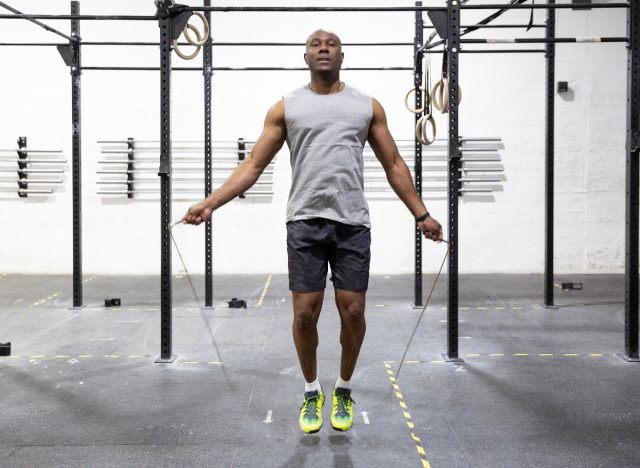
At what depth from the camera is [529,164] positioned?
8.27 metres

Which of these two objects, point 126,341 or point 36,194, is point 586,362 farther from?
point 36,194

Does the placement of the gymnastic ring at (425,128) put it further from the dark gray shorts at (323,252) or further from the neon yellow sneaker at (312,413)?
the neon yellow sneaker at (312,413)

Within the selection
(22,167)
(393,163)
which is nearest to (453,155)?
(393,163)

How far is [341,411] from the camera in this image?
2627mm

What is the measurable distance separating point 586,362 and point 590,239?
4.86 metres

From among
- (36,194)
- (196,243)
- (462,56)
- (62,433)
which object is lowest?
(62,433)

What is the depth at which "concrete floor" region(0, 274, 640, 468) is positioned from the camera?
253 centimetres

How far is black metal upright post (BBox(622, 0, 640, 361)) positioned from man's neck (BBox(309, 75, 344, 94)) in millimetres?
2257

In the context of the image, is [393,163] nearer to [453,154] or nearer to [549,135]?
[453,154]

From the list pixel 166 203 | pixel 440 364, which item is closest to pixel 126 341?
pixel 166 203

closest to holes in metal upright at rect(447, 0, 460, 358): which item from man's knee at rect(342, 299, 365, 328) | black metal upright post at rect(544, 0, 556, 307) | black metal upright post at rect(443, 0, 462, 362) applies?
black metal upright post at rect(443, 0, 462, 362)

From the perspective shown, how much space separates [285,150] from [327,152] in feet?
18.9

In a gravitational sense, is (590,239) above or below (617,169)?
below

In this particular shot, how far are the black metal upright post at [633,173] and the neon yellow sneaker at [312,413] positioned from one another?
2285mm
